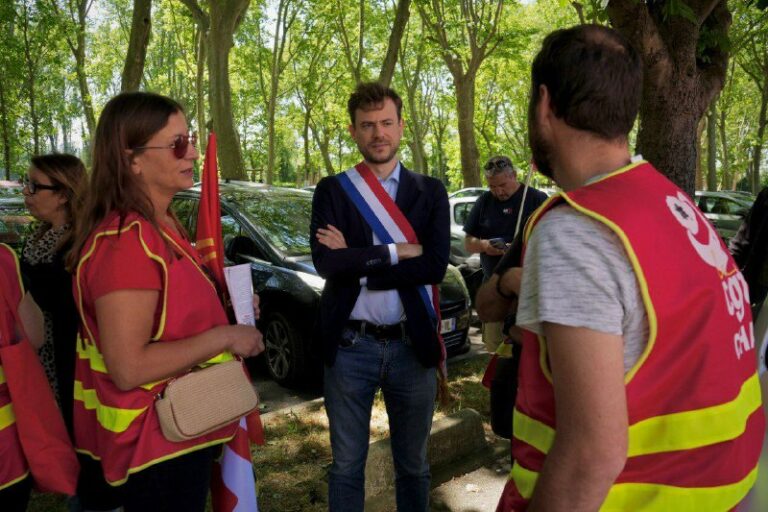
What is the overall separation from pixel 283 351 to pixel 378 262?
3.21 meters

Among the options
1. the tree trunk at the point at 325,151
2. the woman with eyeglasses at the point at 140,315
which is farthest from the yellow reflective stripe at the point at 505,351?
the tree trunk at the point at 325,151

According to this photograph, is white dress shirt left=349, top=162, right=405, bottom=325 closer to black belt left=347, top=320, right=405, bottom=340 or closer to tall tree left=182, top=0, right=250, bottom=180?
black belt left=347, top=320, right=405, bottom=340

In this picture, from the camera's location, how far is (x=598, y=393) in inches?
41.0

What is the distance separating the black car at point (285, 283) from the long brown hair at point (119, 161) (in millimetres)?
3177

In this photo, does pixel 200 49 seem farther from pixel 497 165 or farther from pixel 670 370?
pixel 670 370

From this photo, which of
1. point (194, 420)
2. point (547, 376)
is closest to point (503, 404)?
point (547, 376)

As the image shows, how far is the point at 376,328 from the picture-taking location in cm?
260

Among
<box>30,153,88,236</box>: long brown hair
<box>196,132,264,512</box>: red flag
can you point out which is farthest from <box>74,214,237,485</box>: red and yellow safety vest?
<box>30,153,88,236</box>: long brown hair

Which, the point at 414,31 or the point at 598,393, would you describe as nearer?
the point at 598,393

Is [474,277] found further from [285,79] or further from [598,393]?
Answer: [285,79]

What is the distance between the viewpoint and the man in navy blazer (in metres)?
2.59

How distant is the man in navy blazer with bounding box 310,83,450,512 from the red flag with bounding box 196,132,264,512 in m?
0.53

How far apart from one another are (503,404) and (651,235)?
0.79 metres

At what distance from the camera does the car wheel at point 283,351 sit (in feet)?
17.6
